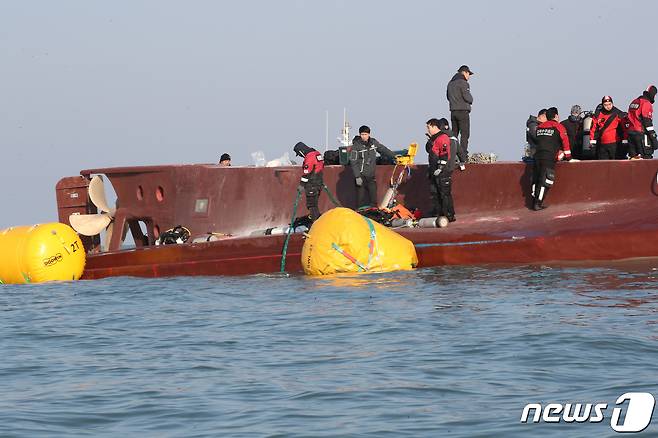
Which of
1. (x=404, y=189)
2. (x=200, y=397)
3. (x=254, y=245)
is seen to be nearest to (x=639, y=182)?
(x=404, y=189)

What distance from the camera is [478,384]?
902 cm

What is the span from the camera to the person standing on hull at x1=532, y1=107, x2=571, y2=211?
17531mm

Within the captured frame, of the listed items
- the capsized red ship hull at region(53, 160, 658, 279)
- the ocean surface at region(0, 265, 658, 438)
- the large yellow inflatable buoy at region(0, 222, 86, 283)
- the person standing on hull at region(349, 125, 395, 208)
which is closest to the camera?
the ocean surface at region(0, 265, 658, 438)

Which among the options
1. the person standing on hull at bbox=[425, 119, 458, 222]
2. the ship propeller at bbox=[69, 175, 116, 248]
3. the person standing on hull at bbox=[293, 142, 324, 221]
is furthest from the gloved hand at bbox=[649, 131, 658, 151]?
the ship propeller at bbox=[69, 175, 116, 248]

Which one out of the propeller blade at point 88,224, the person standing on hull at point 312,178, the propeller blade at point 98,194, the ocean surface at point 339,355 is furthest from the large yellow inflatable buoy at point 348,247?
the propeller blade at point 98,194

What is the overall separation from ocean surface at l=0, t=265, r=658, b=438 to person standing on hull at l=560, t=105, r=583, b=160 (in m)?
3.59

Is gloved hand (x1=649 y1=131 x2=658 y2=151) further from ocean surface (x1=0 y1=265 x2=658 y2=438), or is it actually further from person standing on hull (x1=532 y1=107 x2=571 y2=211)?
ocean surface (x1=0 y1=265 x2=658 y2=438)

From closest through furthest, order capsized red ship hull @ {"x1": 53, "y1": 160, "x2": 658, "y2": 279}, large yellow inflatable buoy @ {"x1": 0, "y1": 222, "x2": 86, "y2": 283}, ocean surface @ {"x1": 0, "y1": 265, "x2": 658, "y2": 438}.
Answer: ocean surface @ {"x1": 0, "y1": 265, "x2": 658, "y2": 438}
capsized red ship hull @ {"x1": 53, "y1": 160, "x2": 658, "y2": 279}
large yellow inflatable buoy @ {"x1": 0, "y1": 222, "x2": 86, "y2": 283}

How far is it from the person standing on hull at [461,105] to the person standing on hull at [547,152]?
1.50m

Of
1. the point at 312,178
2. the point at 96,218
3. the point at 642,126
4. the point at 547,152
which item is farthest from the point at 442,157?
the point at 96,218

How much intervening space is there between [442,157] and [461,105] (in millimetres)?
1733

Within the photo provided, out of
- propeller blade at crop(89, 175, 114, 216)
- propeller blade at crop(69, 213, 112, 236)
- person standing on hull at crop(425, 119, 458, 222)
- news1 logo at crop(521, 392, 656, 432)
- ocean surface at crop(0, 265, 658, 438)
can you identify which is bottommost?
ocean surface at crop(0, 265, 658, 438)

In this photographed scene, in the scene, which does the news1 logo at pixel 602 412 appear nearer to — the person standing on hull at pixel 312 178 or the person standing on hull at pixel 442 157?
the person standing on hull at pixel 442 157

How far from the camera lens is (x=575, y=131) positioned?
1919 centimetres
